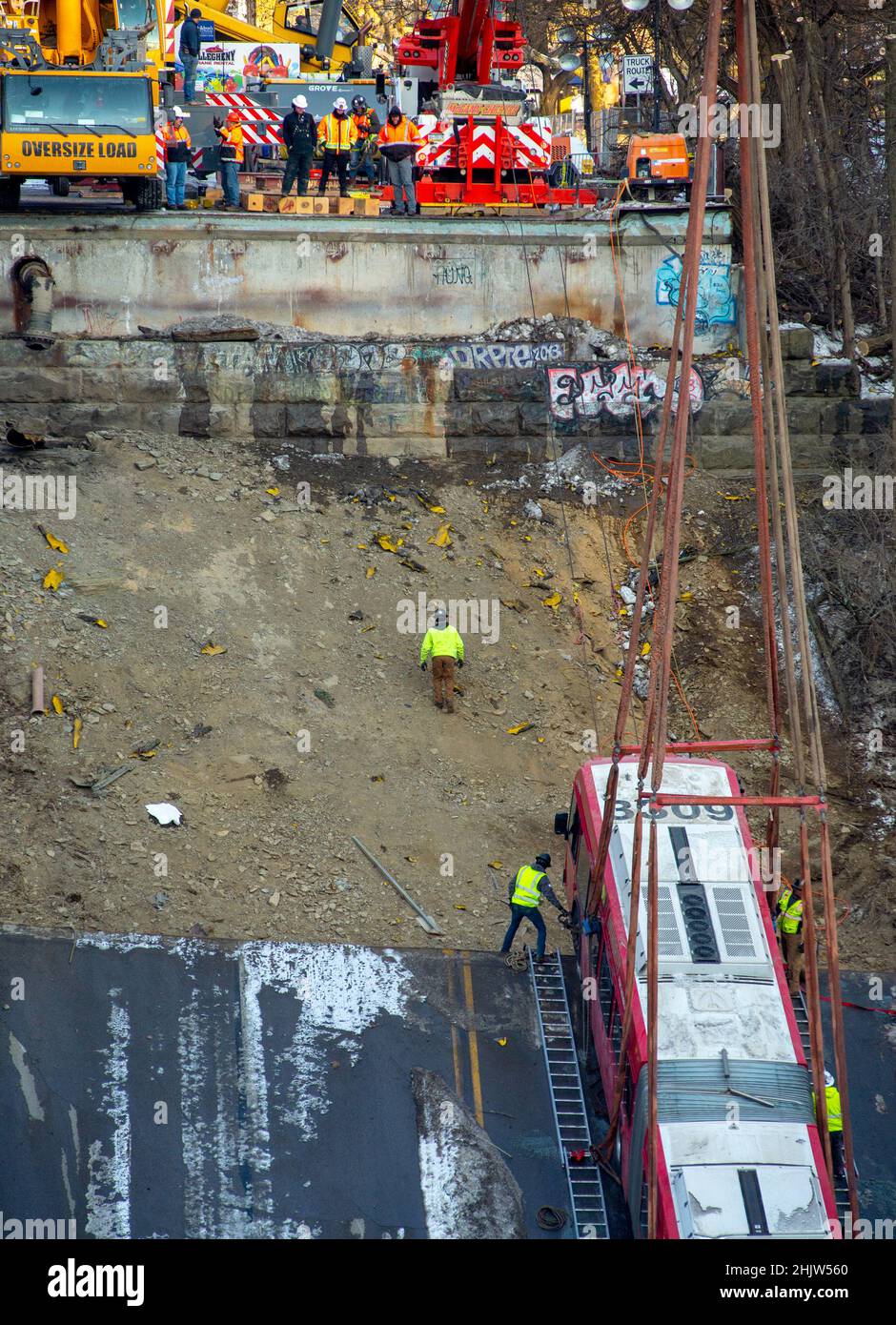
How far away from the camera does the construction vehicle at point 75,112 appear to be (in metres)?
25.7

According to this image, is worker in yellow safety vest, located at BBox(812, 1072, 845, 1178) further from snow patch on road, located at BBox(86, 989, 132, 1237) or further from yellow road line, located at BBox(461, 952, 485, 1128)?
snow patch on road, located at BBox(86, 989, 132, 1237)

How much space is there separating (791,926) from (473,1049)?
4.00m

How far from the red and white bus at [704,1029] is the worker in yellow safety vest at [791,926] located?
2.02m

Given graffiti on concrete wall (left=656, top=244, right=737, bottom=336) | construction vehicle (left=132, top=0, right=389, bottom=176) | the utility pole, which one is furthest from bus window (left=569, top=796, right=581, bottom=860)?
the utility pole

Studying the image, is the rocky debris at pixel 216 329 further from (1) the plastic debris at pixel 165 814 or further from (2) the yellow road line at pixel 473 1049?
(2) the yellow road line at pixel 473 1049

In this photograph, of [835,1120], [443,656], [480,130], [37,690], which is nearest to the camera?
[835,1120]

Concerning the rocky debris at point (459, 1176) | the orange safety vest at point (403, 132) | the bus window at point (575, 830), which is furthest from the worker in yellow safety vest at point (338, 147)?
the rocky debris at point (459, 1176)

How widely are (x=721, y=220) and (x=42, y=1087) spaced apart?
20.2 m

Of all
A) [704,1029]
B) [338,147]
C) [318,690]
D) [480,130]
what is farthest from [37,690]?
[480,130]

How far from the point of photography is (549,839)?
800 inches

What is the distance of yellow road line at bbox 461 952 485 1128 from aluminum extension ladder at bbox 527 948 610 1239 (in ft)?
2.57

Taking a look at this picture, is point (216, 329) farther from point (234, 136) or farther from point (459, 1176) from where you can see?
point (459, 1176)

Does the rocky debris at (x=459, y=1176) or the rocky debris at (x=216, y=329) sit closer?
the rocky debris at (x=459, y=1176)

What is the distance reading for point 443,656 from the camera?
2161cm
